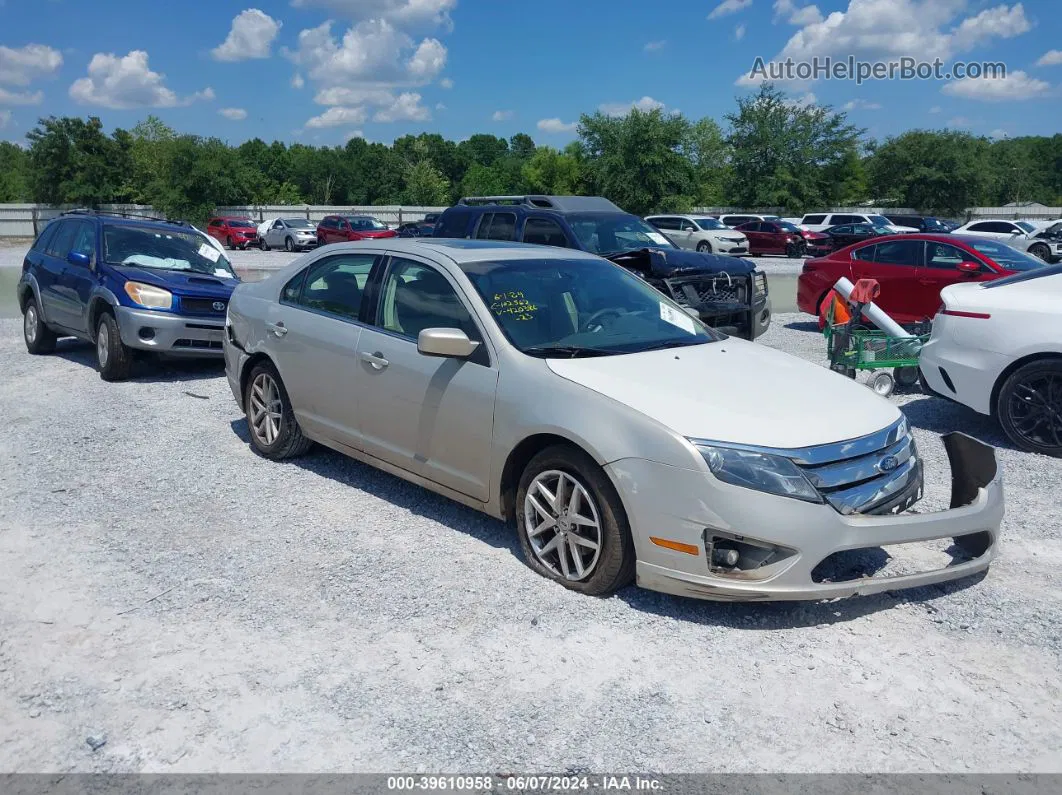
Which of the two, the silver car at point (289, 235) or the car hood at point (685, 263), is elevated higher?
the silver car at point (289, 235)

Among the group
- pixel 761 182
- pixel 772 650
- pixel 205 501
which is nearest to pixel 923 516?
pixel 772 650

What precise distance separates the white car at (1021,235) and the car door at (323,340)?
28470 millimetres

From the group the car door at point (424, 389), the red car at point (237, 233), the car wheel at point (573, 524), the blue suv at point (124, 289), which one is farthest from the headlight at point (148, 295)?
the red car at point (237, 233)

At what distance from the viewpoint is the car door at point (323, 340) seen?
19.0 ft

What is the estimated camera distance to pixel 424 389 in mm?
5176

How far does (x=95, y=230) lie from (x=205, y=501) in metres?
6.04

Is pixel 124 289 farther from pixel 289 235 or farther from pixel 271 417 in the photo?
pixel 289 235

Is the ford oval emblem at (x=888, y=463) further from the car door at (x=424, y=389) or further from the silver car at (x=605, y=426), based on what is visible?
the car door at (x=424, y=389)

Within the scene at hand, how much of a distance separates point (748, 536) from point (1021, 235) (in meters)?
35.6

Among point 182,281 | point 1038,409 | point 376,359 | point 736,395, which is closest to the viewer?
point 736,395

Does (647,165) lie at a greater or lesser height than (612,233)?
greater

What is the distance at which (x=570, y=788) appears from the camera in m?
3.06

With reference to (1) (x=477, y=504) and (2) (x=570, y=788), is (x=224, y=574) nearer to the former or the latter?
(1) (x=477, y=504)

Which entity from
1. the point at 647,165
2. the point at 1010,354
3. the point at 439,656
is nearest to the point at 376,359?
the point at 439,656
